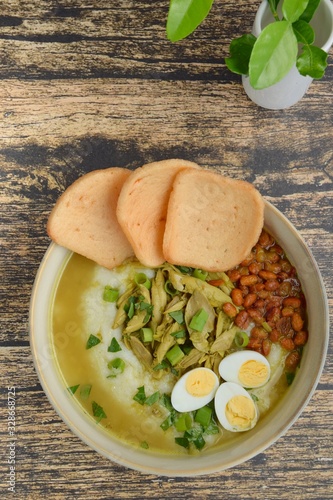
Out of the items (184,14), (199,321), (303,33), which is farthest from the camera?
(199,321)

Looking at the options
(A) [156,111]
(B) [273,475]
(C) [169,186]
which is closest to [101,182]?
(C) [169,186]

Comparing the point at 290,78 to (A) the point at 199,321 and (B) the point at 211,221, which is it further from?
(A) the point at 199,321

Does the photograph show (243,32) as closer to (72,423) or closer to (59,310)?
(59,310)

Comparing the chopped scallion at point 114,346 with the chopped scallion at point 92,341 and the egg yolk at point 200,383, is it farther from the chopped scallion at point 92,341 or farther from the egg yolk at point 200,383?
the egg yolk at point 200,383

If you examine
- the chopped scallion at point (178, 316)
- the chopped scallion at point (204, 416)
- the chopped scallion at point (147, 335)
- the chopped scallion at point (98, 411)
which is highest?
the chopped scallion at point (178, 316)

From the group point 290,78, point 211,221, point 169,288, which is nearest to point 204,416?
point 169,288

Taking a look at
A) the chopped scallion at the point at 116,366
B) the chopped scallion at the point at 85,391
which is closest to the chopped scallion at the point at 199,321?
the chopped scallion at the point at 116,366
